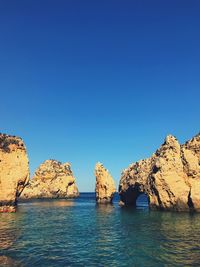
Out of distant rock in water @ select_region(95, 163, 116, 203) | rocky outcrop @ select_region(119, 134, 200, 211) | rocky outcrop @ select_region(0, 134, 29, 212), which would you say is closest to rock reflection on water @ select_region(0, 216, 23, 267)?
rocky outcrop @ select_region(0, 134, 29, 212)

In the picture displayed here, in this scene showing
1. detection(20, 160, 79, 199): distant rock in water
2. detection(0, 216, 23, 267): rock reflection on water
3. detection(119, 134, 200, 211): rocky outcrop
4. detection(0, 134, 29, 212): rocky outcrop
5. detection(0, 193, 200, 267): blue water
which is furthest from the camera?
detection(20, 160, 79, 199): distant rock in water

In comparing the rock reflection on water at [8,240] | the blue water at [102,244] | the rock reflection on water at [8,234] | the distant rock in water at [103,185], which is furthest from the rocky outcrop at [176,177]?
the distant rock in water at [103,185]

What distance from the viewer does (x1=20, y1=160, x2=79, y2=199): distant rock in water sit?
614 ft

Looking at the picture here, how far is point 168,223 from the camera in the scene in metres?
55.3

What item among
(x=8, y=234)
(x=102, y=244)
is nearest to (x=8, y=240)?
(x=8, y=234)

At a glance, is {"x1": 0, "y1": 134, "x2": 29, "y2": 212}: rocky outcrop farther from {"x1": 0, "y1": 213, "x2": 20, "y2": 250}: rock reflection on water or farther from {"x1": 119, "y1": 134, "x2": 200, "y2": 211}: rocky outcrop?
{"x1": 119, "y1": 134, "x2": 200, "y2": 211}: rocky outcrop

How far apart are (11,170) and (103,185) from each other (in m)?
41.7

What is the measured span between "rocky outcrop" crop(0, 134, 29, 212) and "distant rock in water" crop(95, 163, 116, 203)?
33.1 meters

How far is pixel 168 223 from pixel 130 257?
24748 mm

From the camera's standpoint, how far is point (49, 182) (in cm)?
19075

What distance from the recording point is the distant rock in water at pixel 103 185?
11800cm

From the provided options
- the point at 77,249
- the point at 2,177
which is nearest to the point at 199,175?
the point at 77,249

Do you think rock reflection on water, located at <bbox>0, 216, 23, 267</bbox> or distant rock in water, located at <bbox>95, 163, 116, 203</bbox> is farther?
distant rock in water, located at <bbox>95, 163, 116, 203</bbox>

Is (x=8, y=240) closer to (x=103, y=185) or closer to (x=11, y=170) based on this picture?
(x=11, y=170)
